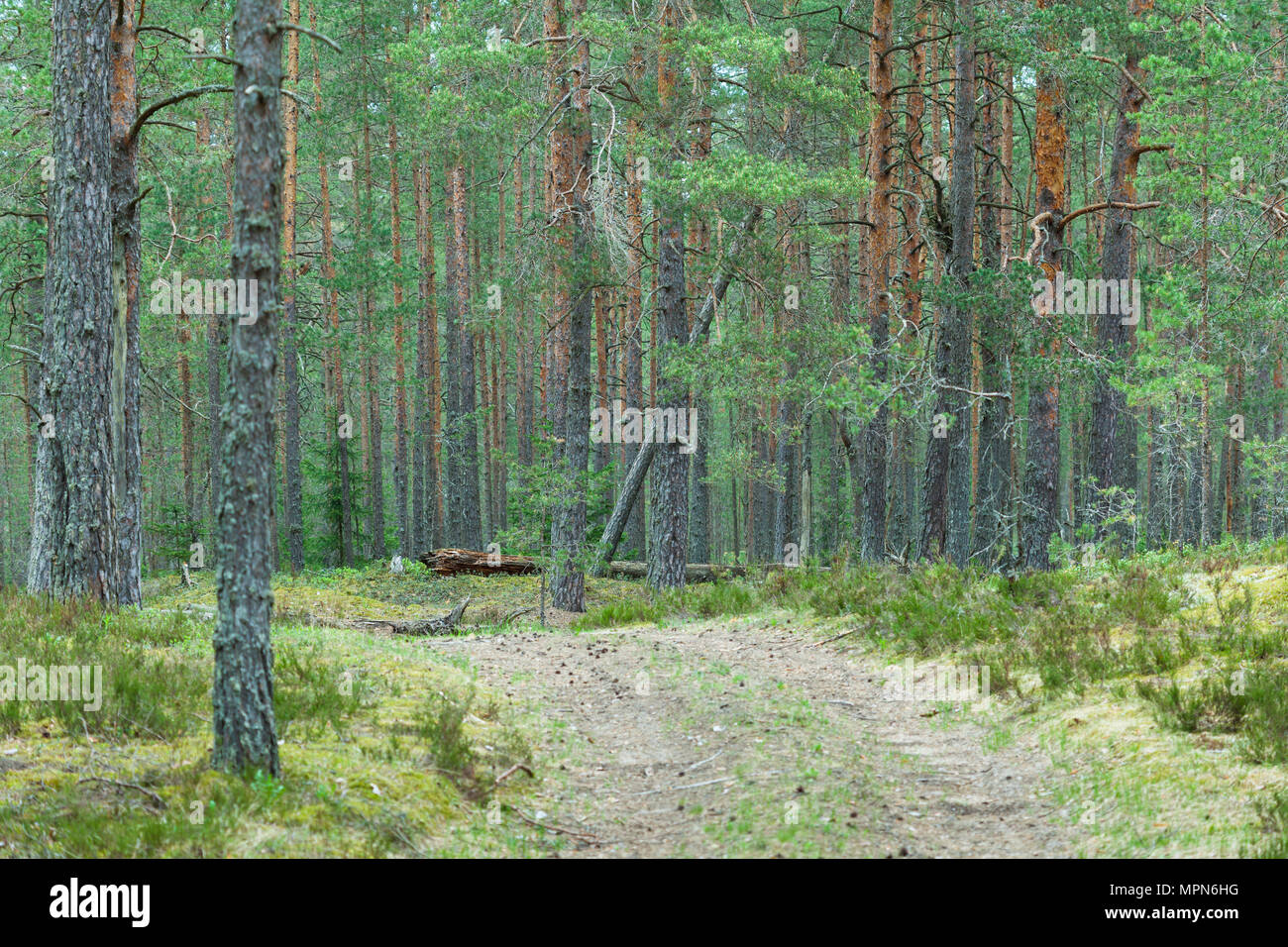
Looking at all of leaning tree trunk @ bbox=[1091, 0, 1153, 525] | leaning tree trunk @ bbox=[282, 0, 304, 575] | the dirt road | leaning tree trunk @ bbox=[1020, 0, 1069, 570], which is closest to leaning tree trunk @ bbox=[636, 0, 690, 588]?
leaning tree trunk @ bbox=[1020, 0, 1069, 570]

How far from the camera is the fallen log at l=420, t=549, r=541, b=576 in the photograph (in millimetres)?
21672

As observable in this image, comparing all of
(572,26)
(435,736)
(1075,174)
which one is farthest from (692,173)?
(1075,174)

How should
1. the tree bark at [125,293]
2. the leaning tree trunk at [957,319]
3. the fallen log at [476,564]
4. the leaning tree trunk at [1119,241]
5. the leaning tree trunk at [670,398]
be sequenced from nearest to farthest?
the tree bark at [125,293], the leaning tree trunk at [1119,241], the leaning tree trunk at [670,398], the leaning tree trunk at [957,319], the fallen log at [476,564]

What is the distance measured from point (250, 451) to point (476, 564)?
55.9 feet

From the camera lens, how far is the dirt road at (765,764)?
5188 millimetres

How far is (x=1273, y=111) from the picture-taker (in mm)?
10391

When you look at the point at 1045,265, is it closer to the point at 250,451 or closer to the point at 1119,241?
the point at 1119,241

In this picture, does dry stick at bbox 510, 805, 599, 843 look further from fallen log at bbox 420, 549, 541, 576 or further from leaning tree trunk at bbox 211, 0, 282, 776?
fallen log at bbox 420, 549, 541, 576

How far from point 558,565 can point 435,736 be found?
9.13 m

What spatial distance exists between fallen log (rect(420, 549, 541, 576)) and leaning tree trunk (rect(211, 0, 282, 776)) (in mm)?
16559

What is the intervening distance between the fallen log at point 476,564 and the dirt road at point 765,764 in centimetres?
1173

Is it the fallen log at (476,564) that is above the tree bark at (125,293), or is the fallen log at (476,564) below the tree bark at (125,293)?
below

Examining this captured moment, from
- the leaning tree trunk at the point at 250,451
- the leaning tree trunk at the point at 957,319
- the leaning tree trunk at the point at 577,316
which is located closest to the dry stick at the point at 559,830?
the leaning tree trunk at the point at 250,451

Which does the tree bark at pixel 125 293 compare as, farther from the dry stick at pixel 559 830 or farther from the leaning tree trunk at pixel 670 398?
the leaning tree trunk at pixel 670 398
